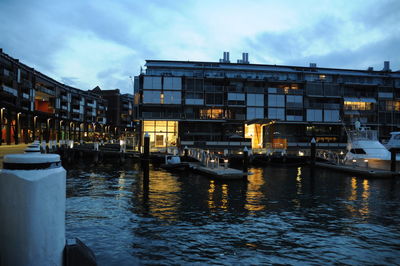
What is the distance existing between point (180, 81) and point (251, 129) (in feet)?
69.6

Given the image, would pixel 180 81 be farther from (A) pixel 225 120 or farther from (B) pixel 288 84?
(B) pixel 288 84

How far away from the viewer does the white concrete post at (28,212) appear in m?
3.21

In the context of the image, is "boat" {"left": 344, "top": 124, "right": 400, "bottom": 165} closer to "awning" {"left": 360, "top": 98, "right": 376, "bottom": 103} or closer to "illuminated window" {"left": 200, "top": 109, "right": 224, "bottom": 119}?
"illuminated window" {"left": 200, "top": 109, "right": 224, "bottom": 119}

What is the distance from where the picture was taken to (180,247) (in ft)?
37.3

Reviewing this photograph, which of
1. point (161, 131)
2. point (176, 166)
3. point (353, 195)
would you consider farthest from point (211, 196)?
point (161, 131)

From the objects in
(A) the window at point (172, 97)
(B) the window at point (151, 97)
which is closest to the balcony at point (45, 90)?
(B) the window at point (151, 97)

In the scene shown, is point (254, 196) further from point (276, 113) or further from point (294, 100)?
point (294, 100)

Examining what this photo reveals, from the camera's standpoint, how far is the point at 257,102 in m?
77.2

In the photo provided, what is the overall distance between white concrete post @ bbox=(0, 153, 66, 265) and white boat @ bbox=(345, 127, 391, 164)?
142 feet

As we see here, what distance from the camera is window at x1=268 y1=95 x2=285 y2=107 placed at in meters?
77.4

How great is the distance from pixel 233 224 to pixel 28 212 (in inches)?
489


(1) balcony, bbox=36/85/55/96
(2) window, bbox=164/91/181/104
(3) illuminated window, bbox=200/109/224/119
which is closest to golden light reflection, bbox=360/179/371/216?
(3) illuminated window, bbox=200/109/224/119

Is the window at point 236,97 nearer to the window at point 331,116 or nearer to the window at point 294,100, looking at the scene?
the window at point 294,100

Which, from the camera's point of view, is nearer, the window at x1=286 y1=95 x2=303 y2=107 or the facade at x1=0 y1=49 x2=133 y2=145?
the facade at x1=0 y1=49 x2=133 y2=145
